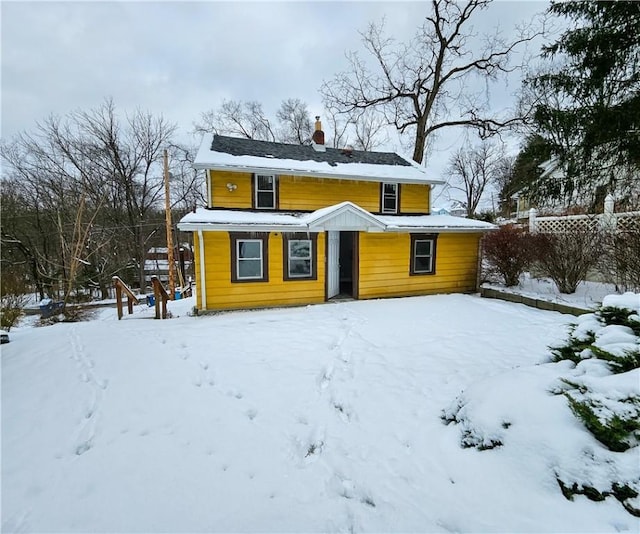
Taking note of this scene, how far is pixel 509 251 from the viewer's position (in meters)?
9.62

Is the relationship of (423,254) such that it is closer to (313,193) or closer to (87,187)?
(313,193)

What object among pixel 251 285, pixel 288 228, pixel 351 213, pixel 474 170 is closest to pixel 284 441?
pixel 251 285

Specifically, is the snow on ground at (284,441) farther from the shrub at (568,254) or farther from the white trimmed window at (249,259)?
the shrub at (568,254)

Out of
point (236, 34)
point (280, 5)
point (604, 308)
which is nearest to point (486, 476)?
point (604, 308)

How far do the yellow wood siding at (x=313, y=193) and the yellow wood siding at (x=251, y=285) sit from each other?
1.64m

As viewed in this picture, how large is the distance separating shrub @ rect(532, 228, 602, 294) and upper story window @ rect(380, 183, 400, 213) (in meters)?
4.60

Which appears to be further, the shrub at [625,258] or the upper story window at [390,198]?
the upper story window at [390,198]

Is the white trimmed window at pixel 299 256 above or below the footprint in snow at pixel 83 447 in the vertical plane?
above

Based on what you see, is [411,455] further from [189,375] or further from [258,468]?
[189,375]

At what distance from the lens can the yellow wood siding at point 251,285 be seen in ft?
26.4

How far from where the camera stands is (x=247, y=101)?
21984mm

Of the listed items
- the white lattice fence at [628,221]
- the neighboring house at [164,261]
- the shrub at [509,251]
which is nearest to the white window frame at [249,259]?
the shrub at [509,251]

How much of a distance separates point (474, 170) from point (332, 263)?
2810 centimetres

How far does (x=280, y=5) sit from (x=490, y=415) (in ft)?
37.9
